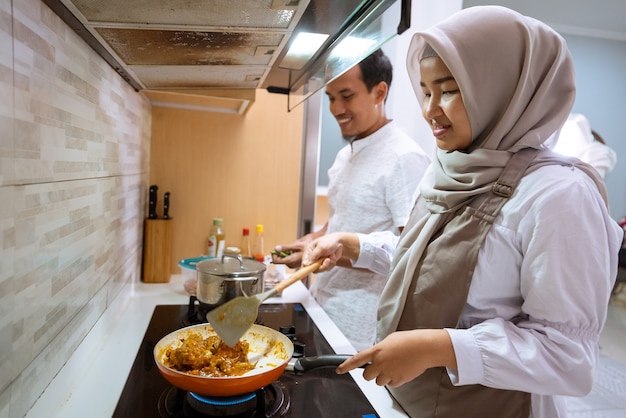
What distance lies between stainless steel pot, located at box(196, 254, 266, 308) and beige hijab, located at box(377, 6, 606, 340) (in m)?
0.55

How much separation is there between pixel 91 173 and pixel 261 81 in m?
0.59

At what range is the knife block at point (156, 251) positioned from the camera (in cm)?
172

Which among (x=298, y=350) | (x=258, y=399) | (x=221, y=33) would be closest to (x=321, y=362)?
(x=258, y=399)

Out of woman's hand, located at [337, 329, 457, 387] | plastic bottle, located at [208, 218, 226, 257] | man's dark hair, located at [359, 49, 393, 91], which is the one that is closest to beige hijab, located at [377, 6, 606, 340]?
woman's hand, located at [337, 329, 457, 387]

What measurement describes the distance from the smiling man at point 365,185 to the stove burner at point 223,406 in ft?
2.27

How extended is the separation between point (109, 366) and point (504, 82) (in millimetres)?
1004

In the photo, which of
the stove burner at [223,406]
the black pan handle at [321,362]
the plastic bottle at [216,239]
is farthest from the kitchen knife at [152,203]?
the black pan handle at [321,362]

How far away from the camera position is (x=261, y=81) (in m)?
1.28

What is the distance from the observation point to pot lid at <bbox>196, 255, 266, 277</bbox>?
1.11 meters

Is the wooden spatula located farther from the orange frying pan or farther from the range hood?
the range hood

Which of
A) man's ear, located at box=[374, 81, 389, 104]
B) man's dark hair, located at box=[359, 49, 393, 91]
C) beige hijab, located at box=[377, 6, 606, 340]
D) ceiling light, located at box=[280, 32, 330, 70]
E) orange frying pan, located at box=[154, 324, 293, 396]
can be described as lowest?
orange frying pan, located at box=[154, 324, 293, 396]

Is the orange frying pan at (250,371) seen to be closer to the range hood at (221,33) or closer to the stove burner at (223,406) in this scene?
the stove burner at (223,406)

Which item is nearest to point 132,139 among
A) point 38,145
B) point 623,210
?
point 38,145

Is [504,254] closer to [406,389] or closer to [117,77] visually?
[406,389]
